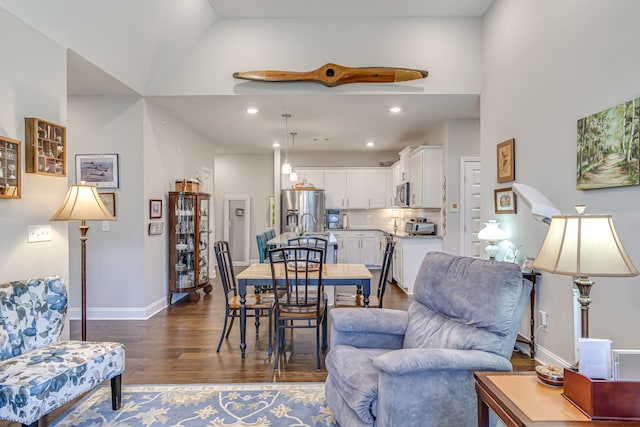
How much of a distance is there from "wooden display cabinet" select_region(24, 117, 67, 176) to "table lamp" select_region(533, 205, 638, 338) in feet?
10.9

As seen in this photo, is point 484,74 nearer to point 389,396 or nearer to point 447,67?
point 447,67

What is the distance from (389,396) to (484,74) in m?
3.88

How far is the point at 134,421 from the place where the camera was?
2281 mm

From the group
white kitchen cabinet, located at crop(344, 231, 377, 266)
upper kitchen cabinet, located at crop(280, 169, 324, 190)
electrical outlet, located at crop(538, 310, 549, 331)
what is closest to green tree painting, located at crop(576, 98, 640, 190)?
electrical outlet, located at crop(538, 310, 549, 331)

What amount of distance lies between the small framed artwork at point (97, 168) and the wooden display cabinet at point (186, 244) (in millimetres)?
786

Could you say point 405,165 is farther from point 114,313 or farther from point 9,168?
point 9,168

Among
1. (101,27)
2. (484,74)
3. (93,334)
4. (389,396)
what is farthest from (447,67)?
(93,334)

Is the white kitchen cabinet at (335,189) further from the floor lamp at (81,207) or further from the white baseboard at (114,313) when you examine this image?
the floor lamp at (81,207)

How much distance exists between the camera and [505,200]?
3795mm

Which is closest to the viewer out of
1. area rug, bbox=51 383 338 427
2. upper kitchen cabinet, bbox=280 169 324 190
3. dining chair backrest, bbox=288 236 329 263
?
area rug, bbox=51 383 338 427

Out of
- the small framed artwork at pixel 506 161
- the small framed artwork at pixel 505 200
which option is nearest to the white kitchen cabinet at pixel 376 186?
the small framed artwork at pixel 505 200

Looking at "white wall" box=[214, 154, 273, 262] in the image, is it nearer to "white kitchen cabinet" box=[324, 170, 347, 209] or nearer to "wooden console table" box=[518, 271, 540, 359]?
"white kitchen cabinet" box=[324, 170, 347, 209]

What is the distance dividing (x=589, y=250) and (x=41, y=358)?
9.28 ft

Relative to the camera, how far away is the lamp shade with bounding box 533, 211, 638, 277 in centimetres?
138
